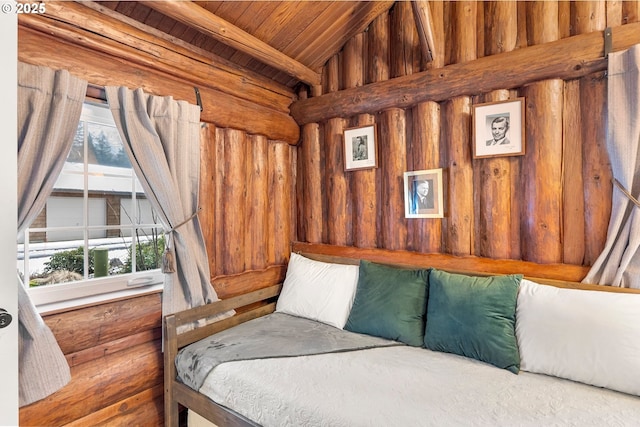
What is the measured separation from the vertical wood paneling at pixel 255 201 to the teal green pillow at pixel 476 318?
145 centimetres

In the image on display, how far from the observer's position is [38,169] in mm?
1510

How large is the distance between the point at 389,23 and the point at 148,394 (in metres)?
3.19

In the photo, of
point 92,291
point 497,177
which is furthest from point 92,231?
point 497,177

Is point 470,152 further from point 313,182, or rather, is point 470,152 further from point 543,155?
point 313,182

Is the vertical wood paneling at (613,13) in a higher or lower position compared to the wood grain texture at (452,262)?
higher

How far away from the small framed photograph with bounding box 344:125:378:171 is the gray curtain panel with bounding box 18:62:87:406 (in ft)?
6.15

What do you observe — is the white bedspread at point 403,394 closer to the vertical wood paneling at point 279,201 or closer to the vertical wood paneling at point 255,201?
the vertical wood paneling at point 255,201

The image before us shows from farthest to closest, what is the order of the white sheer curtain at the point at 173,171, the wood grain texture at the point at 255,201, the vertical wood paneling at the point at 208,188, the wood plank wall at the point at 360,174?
the wood grain texture at the point at 255,201 → the vertical wood paneling at the point at 208,188 → the white sheer curtain at the point at 173,171 → the wood plank wall at the point at 360,174

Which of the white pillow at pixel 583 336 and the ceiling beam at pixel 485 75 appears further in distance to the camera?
the ceiling beam at pixel 485 75

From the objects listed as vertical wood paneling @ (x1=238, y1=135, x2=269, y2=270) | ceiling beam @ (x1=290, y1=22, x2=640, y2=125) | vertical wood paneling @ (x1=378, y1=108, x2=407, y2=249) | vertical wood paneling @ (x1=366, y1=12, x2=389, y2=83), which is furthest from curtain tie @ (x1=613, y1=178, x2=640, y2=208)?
vertical wood paneling @ (x1=238, y1=135, x2=269, y2=270)

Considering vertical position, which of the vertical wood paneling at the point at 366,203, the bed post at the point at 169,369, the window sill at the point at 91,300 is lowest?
the bed post at the point at 169,369

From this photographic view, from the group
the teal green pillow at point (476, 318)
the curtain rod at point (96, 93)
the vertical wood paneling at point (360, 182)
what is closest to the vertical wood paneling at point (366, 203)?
the vertical wood paneling at point (360, 182)

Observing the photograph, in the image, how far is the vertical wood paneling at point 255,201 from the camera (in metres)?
2.65

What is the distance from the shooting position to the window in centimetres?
175
